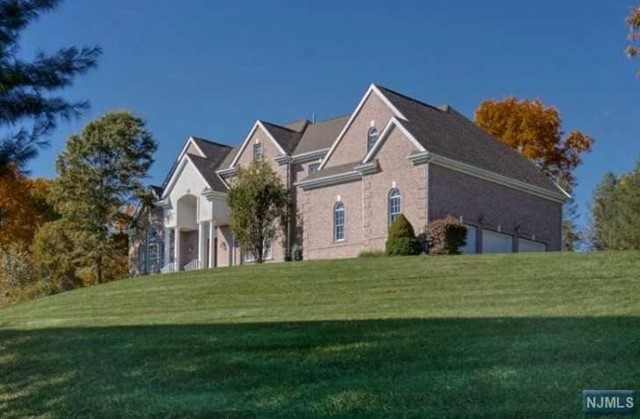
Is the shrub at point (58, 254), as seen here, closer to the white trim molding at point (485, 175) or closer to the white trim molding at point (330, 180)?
the white trim molding at point (330, 180)

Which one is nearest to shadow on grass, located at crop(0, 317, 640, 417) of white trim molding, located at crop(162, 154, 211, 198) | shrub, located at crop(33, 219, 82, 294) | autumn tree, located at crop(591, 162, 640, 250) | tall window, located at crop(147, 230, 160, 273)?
shrub, located at crop(33, 219, 82, 294)

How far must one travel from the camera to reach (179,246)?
42562mm

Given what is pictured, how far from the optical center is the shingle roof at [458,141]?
33.2m

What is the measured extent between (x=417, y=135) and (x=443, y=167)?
1.47 meters

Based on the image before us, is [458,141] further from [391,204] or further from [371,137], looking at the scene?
[391,204]

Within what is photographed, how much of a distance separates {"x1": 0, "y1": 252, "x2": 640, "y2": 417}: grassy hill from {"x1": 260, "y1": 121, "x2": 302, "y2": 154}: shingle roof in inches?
769

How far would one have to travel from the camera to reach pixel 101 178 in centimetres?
4191

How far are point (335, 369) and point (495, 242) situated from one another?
2385 centimetres

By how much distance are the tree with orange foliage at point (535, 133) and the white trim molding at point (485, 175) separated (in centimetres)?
987

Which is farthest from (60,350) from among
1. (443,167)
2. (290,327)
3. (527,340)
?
(443,167)

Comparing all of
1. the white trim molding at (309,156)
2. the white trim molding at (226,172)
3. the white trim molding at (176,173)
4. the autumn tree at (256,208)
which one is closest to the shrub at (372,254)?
the autumn tree at (256,208)

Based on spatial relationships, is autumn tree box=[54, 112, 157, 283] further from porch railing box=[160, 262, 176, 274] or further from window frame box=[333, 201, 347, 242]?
window frame box=[333, 201, 347, 242]

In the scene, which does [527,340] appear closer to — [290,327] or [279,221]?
[290,327]

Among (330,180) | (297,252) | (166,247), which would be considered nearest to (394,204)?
(330,180)
